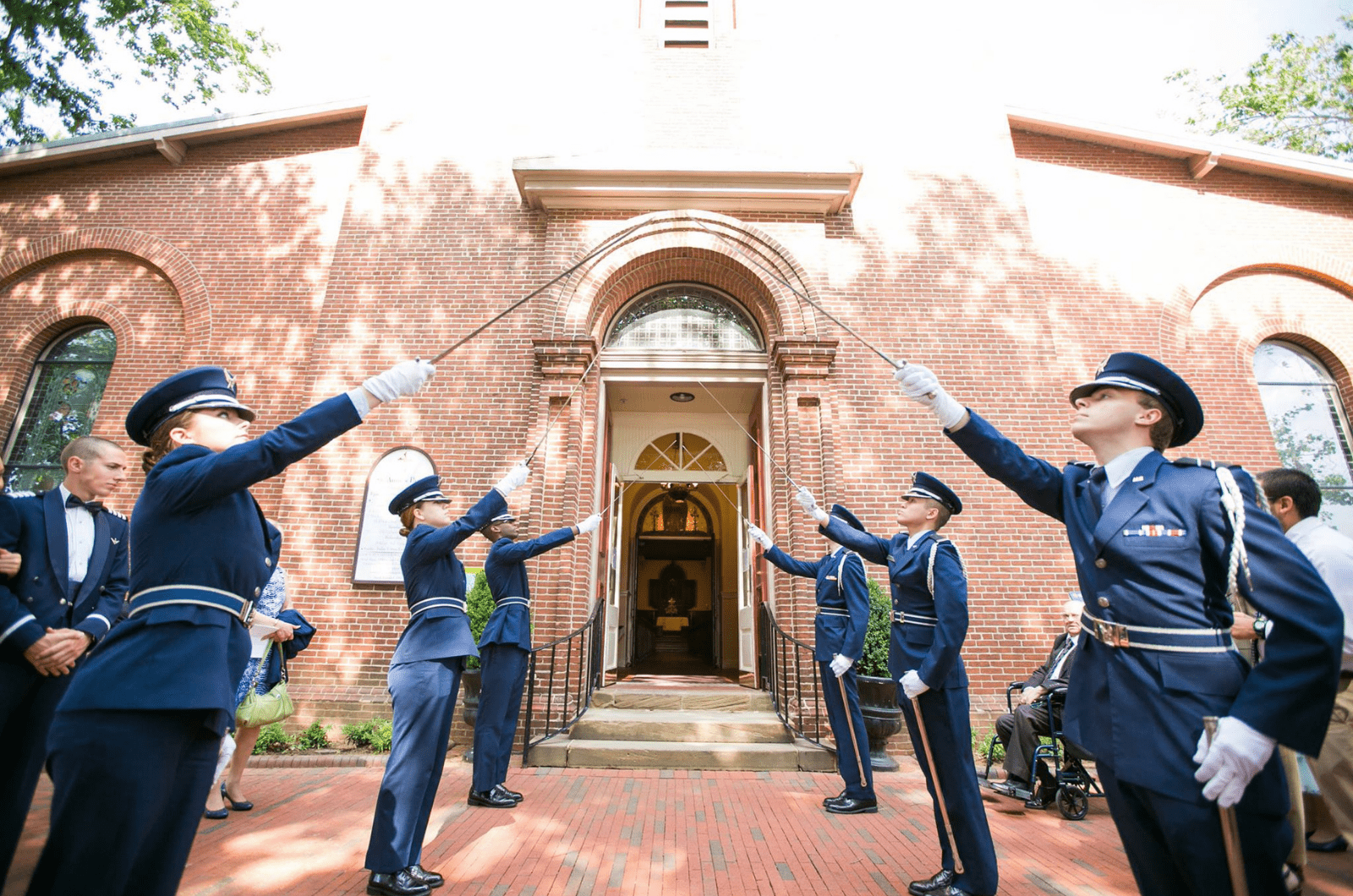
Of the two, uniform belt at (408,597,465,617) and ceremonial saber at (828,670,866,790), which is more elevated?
uniform belt at (408,597,465,617)

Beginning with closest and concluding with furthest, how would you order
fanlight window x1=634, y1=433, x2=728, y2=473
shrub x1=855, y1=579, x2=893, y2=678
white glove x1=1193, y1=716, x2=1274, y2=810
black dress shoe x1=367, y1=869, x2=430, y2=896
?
white glove x1=1193, y1=716, x2=1274, y2=810, black dress shoe x1=367, y1=869, x2=430, y2=896, shrub x1=855, y1=579, x2=893, y2=678, fanlight window x1=634, y1=433, x2=728, y2=473

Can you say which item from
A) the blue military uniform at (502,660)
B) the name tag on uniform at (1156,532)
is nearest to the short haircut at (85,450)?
the blue military uniform at (502,660)

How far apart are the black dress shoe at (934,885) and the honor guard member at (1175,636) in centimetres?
160

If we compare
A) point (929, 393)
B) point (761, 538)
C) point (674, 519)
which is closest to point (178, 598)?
point (929, 393)

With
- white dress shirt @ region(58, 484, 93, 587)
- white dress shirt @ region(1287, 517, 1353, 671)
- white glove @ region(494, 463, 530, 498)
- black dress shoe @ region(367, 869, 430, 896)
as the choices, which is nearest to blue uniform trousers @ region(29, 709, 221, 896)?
black dress shoe @ region(367, 869, 430, 896)

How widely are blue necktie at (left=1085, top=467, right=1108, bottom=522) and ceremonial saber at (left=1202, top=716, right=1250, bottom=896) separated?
70 centimetres

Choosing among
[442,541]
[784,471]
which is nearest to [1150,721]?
[442,541]

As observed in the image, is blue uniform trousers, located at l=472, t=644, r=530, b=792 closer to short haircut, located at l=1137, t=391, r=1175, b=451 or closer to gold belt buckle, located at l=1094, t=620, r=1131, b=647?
gold belt buckle, located at l=1094, t=620, r=1131, b=647

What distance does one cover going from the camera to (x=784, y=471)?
7750mm

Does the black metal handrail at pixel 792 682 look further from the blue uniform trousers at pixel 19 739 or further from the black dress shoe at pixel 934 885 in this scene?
the blue uniform trousers at pixel 19 739

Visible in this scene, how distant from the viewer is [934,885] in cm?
332

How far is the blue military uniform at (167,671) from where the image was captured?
183cm

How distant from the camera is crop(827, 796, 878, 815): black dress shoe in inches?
189

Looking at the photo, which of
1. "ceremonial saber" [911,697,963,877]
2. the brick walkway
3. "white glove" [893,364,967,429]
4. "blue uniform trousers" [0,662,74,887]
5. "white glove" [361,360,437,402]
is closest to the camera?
"white glove" [893,364,967,429]
